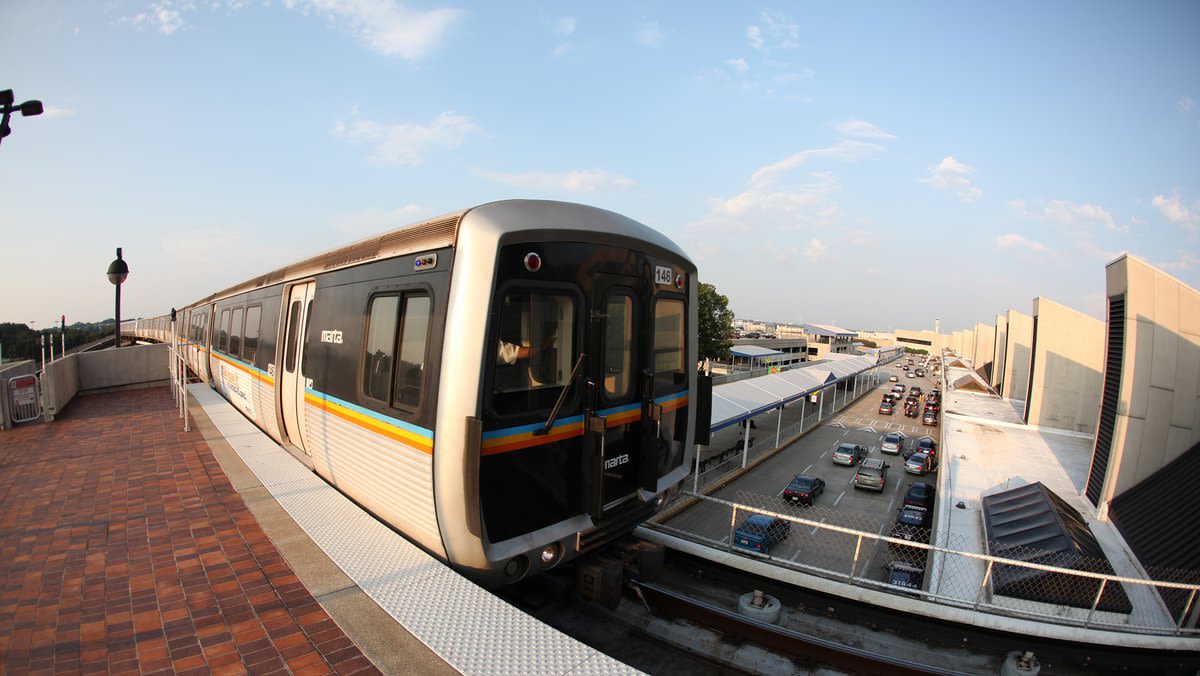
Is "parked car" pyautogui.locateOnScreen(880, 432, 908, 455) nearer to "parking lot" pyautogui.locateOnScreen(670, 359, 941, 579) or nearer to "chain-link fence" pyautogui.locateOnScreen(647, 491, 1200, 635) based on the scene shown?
"parking lot" pyautogui.locateOnScreen(670, 359, 941, 579)

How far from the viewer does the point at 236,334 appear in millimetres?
9961

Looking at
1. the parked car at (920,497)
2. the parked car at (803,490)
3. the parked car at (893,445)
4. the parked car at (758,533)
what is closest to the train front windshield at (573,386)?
the parked car at (758,533)

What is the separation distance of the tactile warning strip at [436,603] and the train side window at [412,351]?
1.23 m

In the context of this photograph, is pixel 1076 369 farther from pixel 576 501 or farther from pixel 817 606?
pixel 576 501

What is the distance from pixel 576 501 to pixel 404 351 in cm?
195

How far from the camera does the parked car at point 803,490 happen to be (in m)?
A: 17.0

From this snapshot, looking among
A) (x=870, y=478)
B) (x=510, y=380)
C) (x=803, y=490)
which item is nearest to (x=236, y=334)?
(x=510, y=380)

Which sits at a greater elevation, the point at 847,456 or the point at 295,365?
the point at 295,365

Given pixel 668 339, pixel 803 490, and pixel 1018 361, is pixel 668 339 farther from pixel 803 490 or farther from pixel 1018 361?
pixel 1018 361

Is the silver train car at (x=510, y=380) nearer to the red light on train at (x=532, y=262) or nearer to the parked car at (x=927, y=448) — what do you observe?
the red light on train at (x=532, y=262)

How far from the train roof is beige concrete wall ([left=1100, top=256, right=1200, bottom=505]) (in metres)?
12.7

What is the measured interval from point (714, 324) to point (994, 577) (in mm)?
40805

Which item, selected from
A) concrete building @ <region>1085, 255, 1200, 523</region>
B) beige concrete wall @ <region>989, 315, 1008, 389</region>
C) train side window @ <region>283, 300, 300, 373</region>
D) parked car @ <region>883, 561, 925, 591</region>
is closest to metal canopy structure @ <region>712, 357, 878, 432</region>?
parked car @ <region>883, 561, 925, 591</region>

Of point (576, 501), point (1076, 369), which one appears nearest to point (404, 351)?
point (576, 501)
